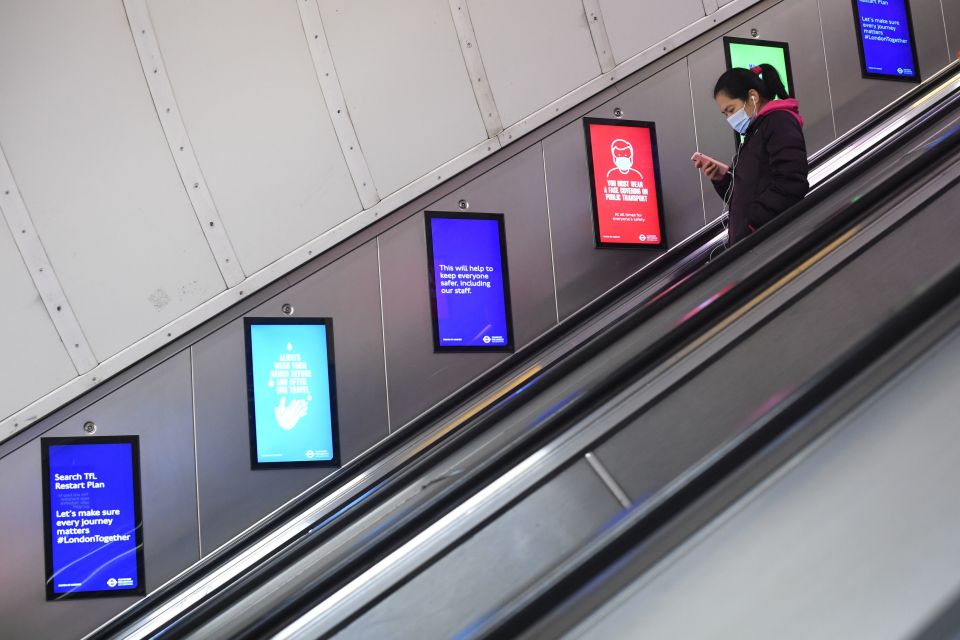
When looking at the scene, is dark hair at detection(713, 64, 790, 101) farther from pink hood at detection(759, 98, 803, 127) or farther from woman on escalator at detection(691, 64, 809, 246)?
pink hood at detection(759, 98, 803, 127)

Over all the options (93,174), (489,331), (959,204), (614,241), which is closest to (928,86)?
(614,241)

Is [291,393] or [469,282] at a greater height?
[469,282]

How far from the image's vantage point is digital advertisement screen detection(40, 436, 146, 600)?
5828 millimetres

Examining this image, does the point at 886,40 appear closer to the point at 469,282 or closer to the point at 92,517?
the point at 469,282

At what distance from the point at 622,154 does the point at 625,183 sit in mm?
200

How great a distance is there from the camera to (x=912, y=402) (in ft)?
5.68

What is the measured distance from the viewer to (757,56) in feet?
25.9

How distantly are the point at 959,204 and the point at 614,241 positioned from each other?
5200 mm

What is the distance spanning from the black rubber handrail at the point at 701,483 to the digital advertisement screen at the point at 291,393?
185 inches

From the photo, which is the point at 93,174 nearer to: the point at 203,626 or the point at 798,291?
the point at 203,626

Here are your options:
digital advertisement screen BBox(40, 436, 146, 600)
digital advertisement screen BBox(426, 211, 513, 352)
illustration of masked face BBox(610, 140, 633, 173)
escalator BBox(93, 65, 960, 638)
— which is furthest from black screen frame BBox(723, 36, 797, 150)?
escalator BBox(93, 65, 960, 638)

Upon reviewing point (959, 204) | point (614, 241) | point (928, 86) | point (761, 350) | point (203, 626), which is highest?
point (928, 86)

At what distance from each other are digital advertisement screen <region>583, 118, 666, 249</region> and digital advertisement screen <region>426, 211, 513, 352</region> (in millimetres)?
729

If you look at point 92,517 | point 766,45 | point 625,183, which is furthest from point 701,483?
point 766,45
